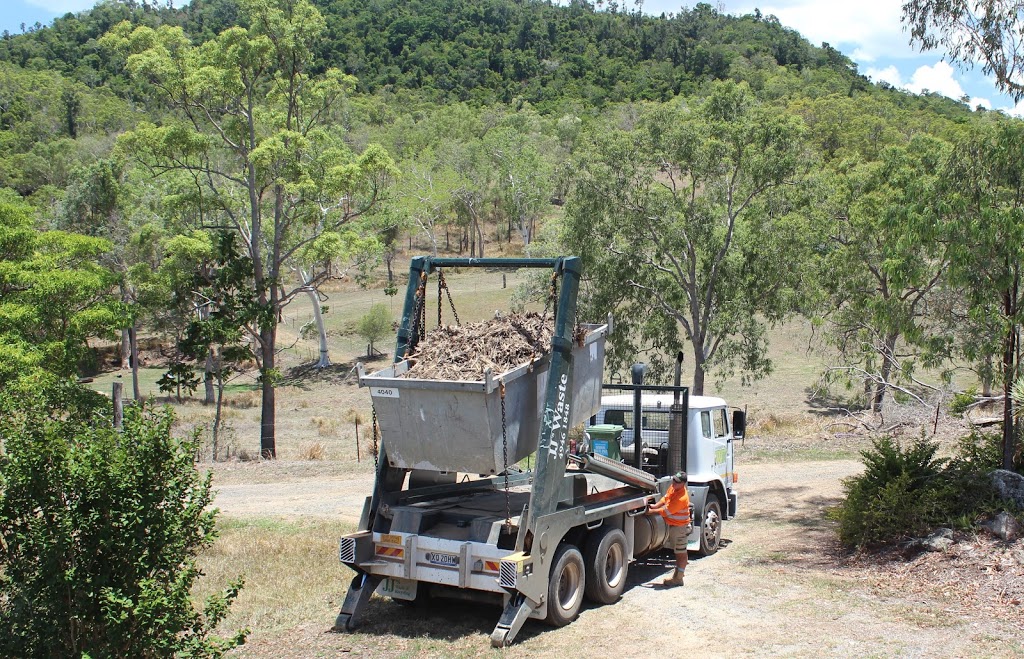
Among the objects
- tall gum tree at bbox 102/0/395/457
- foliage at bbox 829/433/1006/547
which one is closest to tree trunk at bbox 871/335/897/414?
→ foliage at bbox 829/433/1006/547

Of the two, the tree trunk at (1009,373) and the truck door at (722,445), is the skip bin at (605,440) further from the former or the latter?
the tree trunk at (1009,373)

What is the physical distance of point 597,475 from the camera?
11.0m

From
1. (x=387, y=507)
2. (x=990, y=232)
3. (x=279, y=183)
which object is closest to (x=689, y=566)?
(x=387, y=507)

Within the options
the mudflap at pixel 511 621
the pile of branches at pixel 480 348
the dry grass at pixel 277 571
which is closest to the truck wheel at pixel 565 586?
the mudflap at pixel 511 621

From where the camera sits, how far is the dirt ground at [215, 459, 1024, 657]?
8.98m

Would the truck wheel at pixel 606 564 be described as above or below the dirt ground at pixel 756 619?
above

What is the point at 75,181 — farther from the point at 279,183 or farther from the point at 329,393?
the point at 279,183

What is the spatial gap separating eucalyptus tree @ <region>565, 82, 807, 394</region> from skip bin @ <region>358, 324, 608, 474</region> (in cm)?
1892

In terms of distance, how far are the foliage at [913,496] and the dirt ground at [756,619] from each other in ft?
1.82

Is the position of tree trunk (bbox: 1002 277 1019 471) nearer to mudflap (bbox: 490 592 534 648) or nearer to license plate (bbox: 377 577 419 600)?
mudflap (bbox: 490 592 534 648)

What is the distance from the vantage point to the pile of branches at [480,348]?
912 centimetres

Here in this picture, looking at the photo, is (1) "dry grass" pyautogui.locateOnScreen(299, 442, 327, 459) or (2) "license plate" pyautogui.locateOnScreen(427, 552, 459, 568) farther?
(1) "dry grass" pyautogui.locateOnScreen(299, 442, 327, 459)

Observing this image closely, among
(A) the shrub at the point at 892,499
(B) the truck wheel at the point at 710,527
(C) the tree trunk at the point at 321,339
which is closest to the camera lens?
(A) the shrub at the point at 892,499

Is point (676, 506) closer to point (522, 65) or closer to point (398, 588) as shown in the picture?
point (398, 588)
